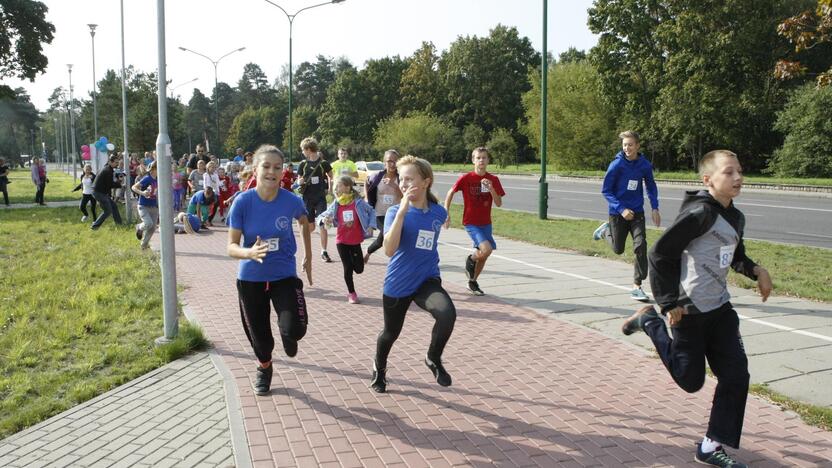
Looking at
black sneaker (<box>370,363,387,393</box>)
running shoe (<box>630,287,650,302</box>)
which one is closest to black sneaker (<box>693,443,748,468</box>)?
black sneaker (<box>370,363,387,393</box>)

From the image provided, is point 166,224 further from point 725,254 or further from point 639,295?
point 639,295

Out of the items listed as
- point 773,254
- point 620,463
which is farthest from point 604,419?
point 773,254

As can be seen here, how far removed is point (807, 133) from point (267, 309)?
37.8 m

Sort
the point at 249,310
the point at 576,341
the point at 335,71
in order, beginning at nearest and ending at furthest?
the point at 249,310, the point at 576,341, the point at 335,71

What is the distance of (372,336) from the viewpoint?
7.01 m

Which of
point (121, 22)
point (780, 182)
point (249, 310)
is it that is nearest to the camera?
point (249, 310)

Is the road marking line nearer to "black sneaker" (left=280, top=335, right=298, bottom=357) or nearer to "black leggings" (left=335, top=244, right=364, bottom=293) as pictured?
"black leggings" (left=335, top=244, right=364, bottom=293)

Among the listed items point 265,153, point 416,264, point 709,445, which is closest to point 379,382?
point 416,264

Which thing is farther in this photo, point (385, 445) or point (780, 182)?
point (780, 182)

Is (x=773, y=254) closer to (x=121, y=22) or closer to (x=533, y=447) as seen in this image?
(x=533, y=447)

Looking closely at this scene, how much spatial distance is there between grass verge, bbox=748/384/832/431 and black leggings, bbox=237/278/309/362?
130 inches

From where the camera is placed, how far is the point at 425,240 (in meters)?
5.02

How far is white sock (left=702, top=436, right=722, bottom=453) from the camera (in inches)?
156

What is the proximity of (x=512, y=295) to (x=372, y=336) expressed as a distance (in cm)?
257
